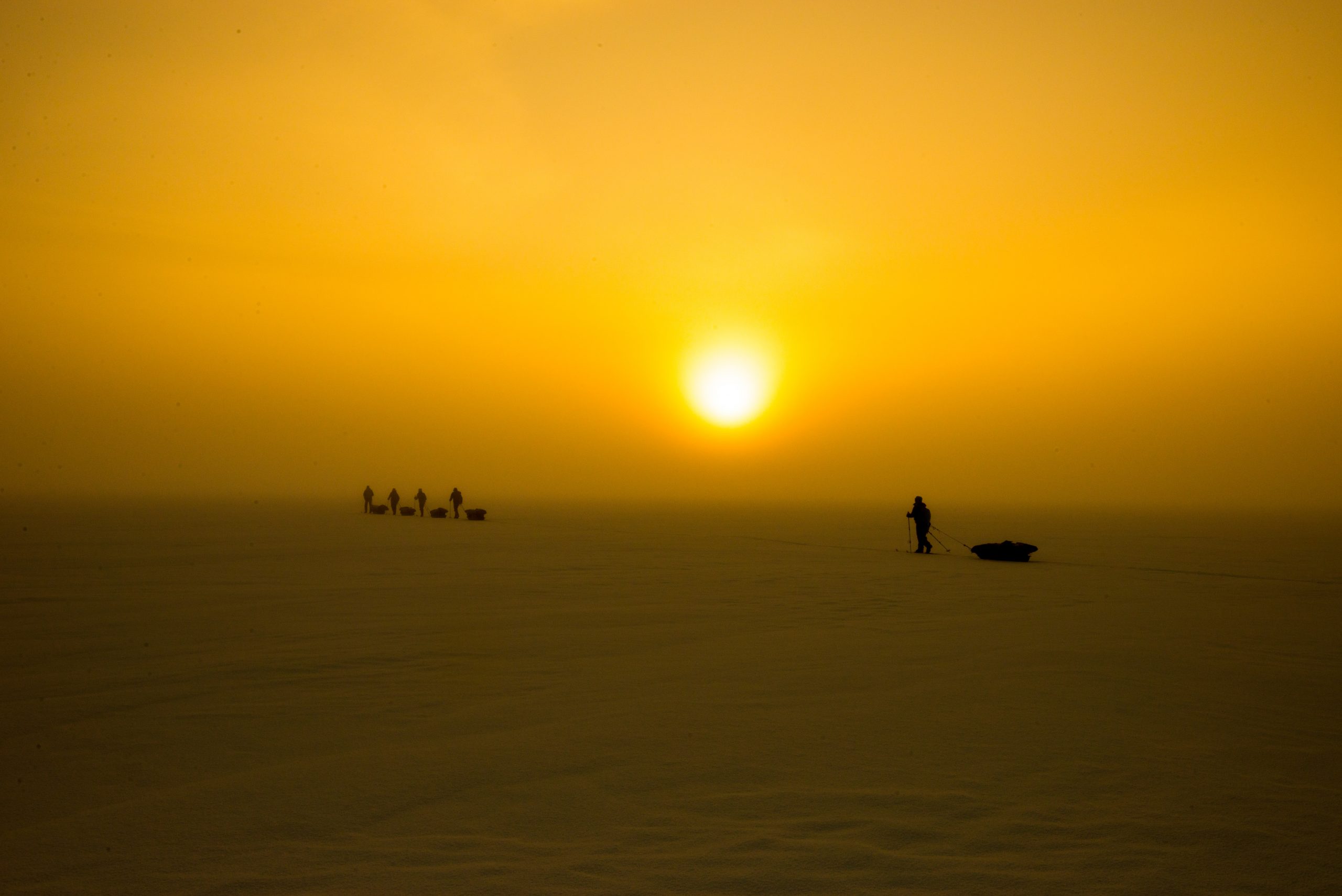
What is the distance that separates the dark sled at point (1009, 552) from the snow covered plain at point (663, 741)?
334 inches

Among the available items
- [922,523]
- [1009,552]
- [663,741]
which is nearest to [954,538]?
[922,523]

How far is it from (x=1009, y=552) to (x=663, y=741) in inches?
859

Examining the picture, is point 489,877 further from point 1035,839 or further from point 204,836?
point 1035,839

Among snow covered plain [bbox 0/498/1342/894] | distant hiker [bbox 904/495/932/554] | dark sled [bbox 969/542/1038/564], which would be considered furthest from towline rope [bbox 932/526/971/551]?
snow covered plain [bbox 0/498/1342/894]

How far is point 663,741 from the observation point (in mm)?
7207

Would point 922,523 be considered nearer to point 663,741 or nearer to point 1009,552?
point 1009,552

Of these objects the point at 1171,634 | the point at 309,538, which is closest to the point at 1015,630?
the point at 1171,634

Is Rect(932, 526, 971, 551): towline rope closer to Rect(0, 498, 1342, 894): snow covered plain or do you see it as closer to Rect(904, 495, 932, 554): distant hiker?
Rect(904, 495, 932, 554): distant hiker

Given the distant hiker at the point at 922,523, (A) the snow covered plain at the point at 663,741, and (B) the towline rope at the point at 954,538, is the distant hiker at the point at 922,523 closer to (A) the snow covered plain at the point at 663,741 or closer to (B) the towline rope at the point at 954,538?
(B) the towline rope at the point at 954,538

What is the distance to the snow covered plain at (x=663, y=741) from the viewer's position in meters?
4.90

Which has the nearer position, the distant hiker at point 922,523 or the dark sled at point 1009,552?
the dark sled at point 1009,552

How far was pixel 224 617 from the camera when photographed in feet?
44.8

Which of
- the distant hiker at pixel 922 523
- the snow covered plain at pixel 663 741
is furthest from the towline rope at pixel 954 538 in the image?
the snow covered plain at pixel 663 741

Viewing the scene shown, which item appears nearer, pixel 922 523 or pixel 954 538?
pixel 922 523
